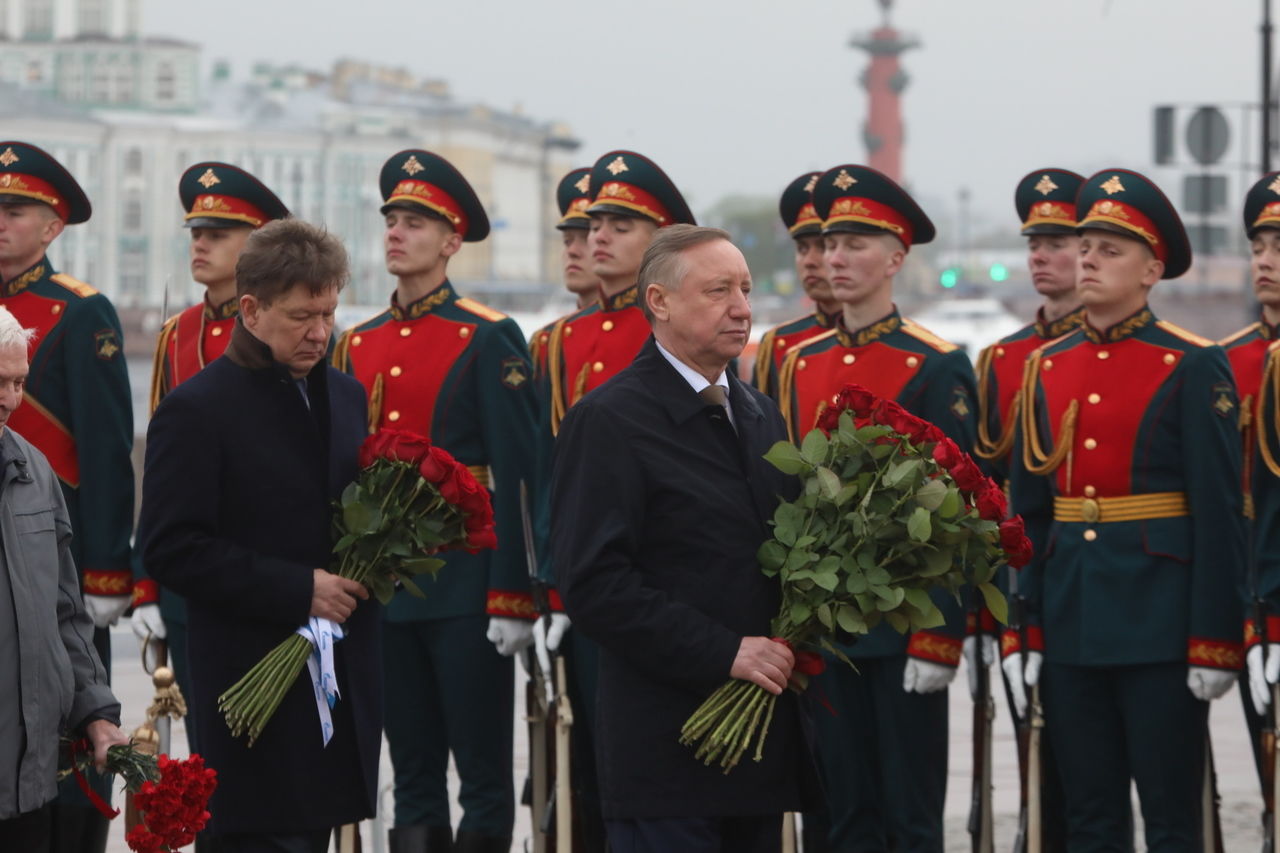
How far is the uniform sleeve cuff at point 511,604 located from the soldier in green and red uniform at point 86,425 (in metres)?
1.08

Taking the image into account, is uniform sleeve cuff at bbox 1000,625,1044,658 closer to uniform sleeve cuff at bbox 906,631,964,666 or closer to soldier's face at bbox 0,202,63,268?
uniform sleeve cuff at bbox 906,631,964,666

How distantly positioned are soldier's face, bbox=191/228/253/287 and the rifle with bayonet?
8.37 feet

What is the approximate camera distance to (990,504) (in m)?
4.98

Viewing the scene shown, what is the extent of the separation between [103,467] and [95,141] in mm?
88400

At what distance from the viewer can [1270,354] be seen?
6.92 m

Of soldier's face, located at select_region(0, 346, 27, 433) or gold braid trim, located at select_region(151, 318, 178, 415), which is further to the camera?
gold braid trim, located at select_region(151, 318, 178, 415)

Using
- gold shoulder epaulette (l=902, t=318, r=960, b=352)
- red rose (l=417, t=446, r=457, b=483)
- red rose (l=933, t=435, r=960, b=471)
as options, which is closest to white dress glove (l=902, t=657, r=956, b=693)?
gold shoulder epaulette (l=902, t=318, r=960, b=352)

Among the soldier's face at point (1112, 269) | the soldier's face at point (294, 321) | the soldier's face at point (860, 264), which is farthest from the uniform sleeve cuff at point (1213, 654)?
the soldier's face at point (294, 321)

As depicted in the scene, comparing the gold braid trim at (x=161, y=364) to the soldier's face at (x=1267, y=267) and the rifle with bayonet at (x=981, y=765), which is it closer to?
the rifle with bayonet at (x=981, y=765)

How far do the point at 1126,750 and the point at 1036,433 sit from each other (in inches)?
36.6

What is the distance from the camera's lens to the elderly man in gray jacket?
4789mm

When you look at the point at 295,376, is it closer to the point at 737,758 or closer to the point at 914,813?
the point at 737,758

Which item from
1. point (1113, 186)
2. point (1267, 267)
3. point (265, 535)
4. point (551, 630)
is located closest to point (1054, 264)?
point (1267, 267)

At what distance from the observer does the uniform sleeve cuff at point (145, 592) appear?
7.22 meters
